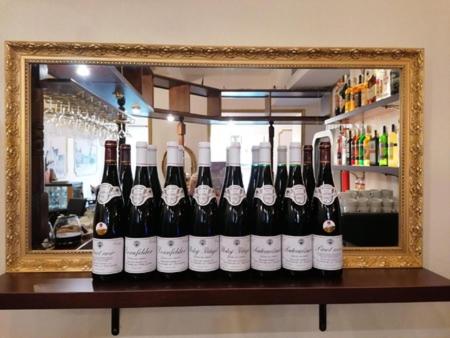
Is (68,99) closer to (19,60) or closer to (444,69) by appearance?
(19,60)

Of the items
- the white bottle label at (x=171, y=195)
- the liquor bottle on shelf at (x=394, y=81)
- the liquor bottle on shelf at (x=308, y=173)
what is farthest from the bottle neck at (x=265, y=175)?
A: the liquor bottle on shelf at (x=394, y=81)

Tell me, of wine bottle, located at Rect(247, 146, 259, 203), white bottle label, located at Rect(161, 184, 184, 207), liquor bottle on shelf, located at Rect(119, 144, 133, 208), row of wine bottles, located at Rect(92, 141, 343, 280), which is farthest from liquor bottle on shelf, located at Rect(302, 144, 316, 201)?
liquor bottle on shelf, located at Rect(119, 144, 133, 208)

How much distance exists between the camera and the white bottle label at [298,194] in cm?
78

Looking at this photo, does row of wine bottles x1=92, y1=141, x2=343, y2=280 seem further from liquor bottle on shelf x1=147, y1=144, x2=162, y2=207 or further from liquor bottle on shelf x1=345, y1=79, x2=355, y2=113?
liquor bottle on shelf x1=345, y1=79, x2=355, y2=113

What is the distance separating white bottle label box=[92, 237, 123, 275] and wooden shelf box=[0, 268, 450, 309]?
0.10 ft

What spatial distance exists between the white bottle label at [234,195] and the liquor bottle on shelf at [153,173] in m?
0.17

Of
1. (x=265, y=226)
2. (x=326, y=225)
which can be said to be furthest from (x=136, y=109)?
(x=326, y=225)

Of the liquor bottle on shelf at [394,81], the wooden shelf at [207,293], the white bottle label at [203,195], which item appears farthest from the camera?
the liquor bottle on shelf at [394,81]

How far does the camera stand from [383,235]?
0.89 metres

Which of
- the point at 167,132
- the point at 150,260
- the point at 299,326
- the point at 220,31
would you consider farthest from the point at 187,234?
the point at 220,31

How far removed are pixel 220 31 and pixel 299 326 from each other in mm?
838

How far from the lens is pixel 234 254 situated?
0.73 m

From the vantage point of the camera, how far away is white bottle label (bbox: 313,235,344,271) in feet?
2.44

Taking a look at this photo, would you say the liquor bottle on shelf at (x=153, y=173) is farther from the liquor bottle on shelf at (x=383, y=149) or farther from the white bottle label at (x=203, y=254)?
the liquor bottle on shelf at (x=383, y=149)
